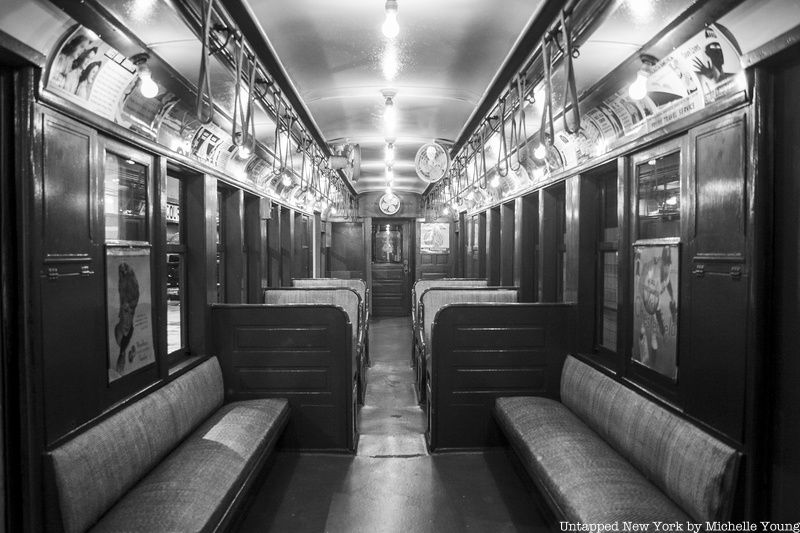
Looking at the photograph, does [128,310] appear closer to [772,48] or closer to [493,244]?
[772,48]

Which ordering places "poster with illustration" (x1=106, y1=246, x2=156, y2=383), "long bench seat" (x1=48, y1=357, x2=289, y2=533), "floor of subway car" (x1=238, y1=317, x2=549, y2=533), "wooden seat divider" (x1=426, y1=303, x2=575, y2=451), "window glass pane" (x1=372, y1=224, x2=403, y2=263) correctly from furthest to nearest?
"window glass pane" (x1=372, y1=224, x2=403, y2=263)
"wooden seat divider" (x1=426, y1=303, x2=575, y2=451)
"floor of subway car" (x1=238, y1=317, x2=549, y2=533)
"poster with illustration" (x1=106, y1=246, x2=156, y2=383)
"long bench seat" (x1=48, y1=357, x2=289, y2=533)

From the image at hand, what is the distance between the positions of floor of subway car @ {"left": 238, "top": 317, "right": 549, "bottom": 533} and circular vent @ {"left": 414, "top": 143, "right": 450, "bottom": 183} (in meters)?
→ 3.08

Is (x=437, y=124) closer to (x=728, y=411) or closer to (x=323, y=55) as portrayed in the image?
(x=323, y=55)

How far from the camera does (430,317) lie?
5.87 meters

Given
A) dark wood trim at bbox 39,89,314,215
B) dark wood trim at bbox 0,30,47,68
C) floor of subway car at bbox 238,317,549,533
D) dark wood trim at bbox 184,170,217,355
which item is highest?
dark wood trim at bbox 0,30,47,68

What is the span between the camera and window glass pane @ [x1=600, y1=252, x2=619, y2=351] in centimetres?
398

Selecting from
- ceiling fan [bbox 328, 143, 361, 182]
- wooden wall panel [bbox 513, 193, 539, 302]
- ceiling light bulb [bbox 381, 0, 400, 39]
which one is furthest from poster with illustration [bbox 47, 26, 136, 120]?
ceiling fan [bbox 328, 143, 361, 182]

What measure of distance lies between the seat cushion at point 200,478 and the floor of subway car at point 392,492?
41 centimetres

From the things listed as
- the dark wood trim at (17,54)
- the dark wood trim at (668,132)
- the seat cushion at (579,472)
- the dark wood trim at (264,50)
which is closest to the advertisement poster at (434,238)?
the dark wood trim at (264,50)

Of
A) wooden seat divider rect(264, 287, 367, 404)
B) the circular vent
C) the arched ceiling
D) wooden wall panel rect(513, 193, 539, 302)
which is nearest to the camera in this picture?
the arched ceiling

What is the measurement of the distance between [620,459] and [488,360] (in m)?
1.44

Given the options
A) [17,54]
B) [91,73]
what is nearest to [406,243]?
[91,73]

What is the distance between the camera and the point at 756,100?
2061 mm

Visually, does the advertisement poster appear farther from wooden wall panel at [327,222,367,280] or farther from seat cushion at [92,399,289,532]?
seat cushion at [92,399,289,532]
